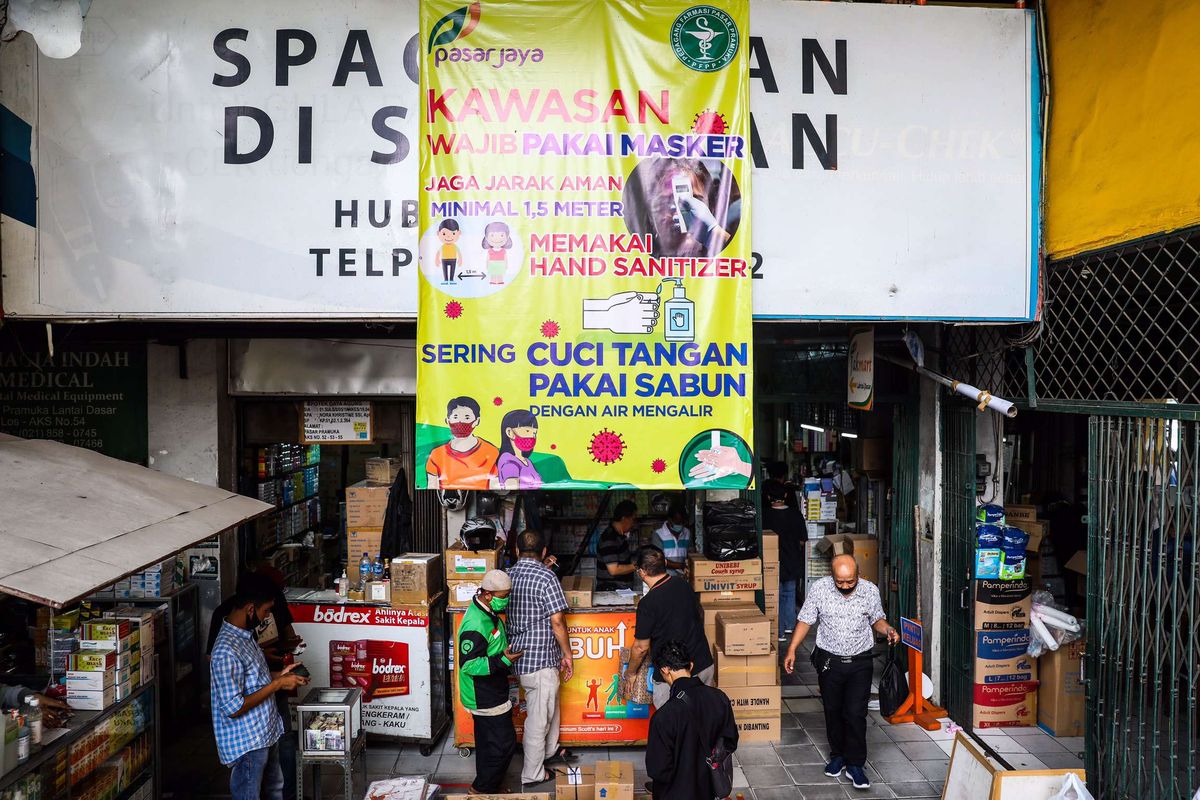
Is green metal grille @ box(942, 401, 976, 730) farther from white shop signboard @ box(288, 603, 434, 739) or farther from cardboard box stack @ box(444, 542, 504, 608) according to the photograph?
white shop signboard @ box(288, 603, 434, 739)

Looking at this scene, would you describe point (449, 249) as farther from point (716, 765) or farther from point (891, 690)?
point (891, 690)

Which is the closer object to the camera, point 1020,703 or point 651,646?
point 651,646

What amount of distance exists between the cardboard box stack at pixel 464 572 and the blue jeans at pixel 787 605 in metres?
3.69

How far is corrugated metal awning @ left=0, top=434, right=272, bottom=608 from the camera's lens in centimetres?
351

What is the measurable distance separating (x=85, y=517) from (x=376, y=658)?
3125 mm

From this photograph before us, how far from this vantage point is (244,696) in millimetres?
4887

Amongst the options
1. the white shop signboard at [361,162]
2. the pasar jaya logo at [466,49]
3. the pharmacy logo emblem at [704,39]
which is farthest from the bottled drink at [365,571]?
the pharmacy logo emblem at [704,39]

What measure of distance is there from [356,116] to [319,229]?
811mm

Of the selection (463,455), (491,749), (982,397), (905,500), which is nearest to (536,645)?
(491,749)

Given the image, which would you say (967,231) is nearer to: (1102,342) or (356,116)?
(1102,342)

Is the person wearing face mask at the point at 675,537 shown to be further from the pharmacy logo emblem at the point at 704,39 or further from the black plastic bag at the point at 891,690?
the pharmacy logo emblem at the point at 704,39


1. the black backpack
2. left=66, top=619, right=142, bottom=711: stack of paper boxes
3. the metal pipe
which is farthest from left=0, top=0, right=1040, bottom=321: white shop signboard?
the black backpack

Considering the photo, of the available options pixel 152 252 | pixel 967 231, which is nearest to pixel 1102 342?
pixel 967 231

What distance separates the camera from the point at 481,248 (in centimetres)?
515
